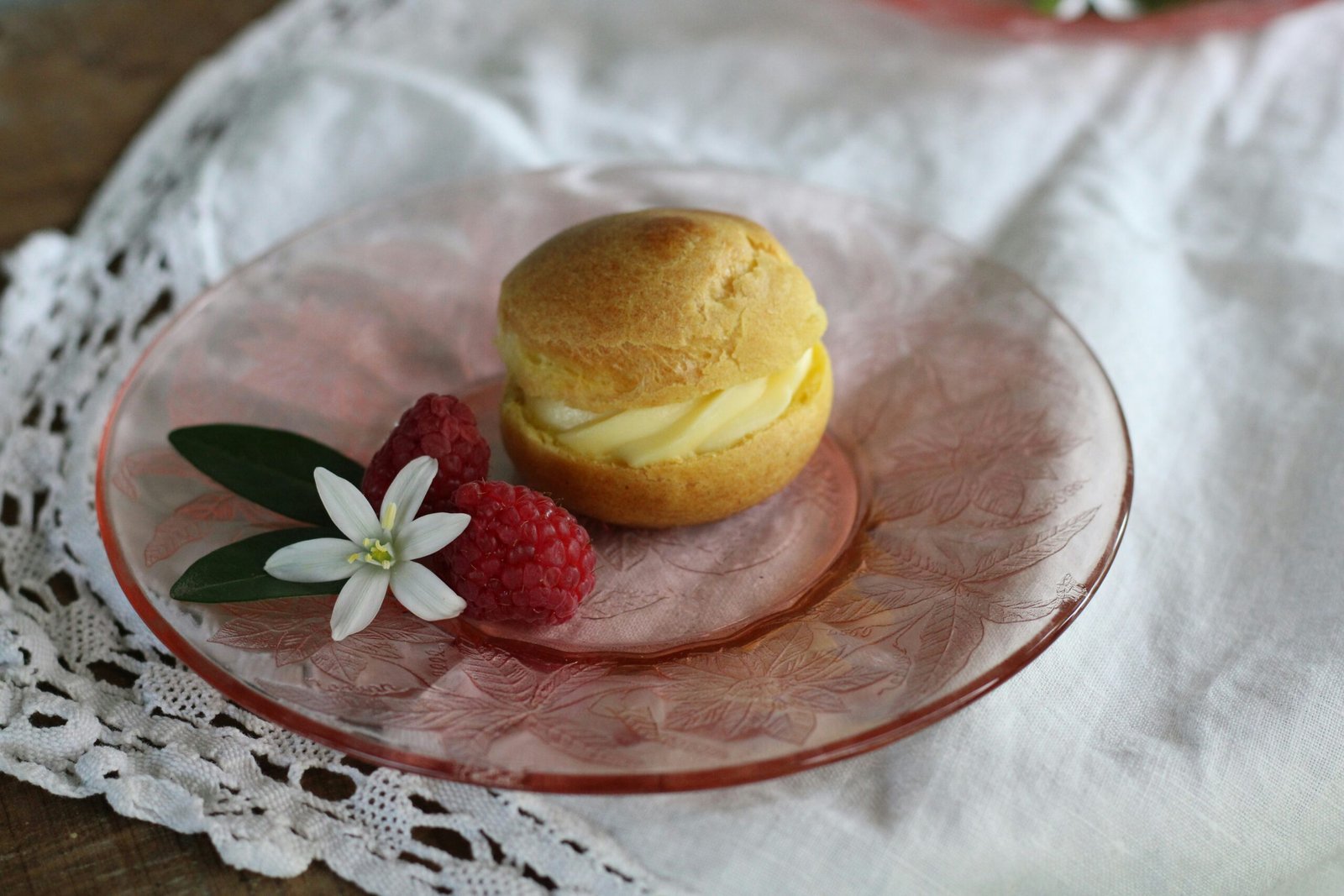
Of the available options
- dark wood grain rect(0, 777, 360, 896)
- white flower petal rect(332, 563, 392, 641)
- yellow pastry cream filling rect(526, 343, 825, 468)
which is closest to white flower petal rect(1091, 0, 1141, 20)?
yellow pastry cream filling rect(526, 343, 825, 468)

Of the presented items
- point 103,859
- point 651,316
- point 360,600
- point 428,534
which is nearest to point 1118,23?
point 651,316

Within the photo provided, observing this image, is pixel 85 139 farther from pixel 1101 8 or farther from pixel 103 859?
pixel 1101 8

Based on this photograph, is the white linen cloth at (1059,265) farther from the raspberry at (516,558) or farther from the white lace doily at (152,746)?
the raspberry at (516,558)

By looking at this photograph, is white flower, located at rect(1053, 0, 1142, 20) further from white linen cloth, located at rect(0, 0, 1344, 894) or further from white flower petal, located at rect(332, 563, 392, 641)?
white flower petal, located at rect(332, 563, 392, 641)

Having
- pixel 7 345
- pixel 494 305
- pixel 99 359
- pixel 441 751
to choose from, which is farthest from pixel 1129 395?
pixel 7 345

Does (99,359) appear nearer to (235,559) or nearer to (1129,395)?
(235,559)

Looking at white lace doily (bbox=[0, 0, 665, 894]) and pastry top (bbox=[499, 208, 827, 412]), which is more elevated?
pastry top (bbox=[499, 208, 827, 412])
